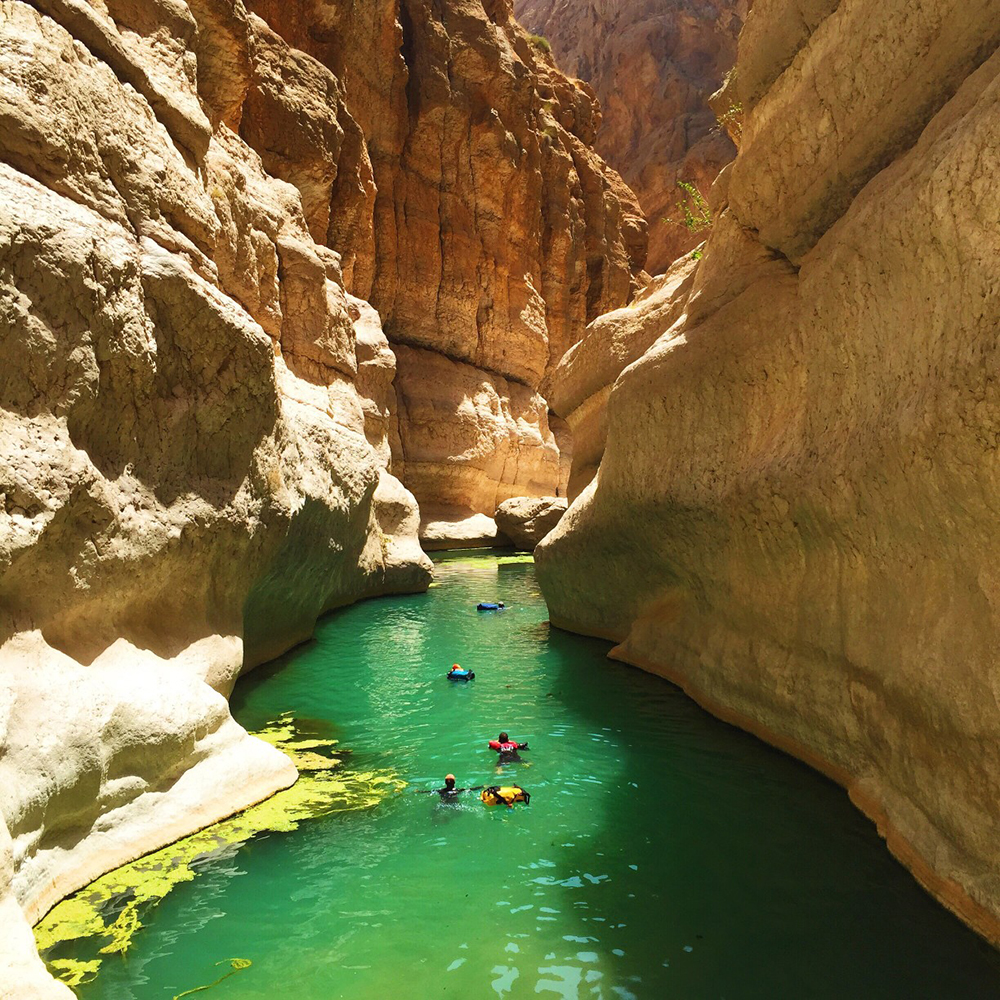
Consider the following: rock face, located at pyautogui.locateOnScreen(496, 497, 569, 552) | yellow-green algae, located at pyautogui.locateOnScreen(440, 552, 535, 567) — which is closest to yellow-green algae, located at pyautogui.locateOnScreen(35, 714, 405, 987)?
yellow-green algae, located at pyautogui.locateOnScreen(440, 552, 535, 567)

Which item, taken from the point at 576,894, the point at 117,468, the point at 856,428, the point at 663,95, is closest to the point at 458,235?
the point at 663,95

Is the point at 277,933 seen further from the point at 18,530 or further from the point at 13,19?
the point at 13,19

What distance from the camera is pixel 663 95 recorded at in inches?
1754

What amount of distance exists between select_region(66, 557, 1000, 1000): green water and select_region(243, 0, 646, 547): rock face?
740 inches

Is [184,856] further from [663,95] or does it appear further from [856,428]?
[663,95]

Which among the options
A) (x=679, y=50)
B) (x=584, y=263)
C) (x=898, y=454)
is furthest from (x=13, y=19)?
(x=679, y=50)

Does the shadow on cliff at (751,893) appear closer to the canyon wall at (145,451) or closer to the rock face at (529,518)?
the canyon wall at (145,451)

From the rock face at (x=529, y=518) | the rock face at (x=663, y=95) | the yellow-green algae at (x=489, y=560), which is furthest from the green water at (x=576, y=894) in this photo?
the rock face at (x=663, y=95)

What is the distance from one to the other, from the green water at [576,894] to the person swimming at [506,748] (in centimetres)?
14

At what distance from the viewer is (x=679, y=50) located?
4538cm

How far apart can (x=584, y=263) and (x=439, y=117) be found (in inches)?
387

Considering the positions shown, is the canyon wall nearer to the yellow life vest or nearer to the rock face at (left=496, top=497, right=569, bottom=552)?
the yellow life vest

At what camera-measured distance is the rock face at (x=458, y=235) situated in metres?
26.0

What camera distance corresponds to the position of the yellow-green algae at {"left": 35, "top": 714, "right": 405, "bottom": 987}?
11.9 ft
